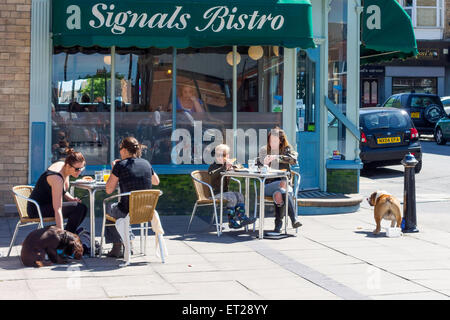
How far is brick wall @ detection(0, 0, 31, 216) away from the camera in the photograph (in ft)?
35.8

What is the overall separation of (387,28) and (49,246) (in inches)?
278

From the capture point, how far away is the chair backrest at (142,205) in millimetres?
8023

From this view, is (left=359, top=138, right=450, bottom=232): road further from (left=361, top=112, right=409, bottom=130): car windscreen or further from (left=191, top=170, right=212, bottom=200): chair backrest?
(left=191, top=170, right=212, bottom=200): chair backrest

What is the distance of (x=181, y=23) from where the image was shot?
10648mm

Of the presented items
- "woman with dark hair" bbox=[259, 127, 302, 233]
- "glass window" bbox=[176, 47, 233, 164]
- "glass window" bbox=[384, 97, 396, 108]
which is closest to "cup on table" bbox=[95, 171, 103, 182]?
"woman with dark hair" bbox=[259, 127, 302, 233]

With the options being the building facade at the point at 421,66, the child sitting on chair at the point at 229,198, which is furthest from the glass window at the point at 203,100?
the building facade at the point at 421,66

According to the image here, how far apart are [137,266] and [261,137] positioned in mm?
4607

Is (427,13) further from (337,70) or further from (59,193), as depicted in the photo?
(59,193)

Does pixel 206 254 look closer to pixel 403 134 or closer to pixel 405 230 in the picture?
pixel 405 230

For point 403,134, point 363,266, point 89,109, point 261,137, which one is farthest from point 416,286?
point 403,134

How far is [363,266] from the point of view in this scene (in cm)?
792

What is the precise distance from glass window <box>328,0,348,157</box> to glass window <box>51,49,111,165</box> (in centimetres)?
382

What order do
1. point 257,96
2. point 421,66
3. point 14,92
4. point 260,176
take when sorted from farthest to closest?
1. point 421,66
2. point 257,96
3. point 14,92
4. point 260,176

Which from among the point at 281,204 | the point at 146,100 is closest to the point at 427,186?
the point at 281,204
